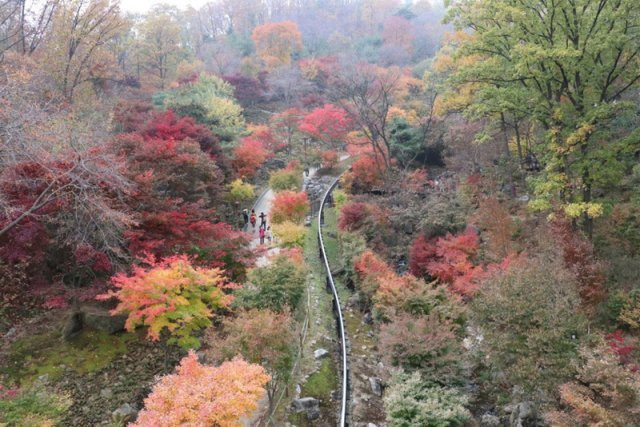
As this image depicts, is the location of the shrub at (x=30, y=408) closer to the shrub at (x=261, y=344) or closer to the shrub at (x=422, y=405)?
the shrub at (x=261, y=344)

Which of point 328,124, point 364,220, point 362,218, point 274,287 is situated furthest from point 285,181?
point 274,287

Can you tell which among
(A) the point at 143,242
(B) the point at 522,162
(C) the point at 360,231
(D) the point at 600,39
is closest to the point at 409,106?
(B) the point at 522,162

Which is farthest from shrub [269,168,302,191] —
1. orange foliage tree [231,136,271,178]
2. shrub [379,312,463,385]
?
shrub [379,312,463,385]

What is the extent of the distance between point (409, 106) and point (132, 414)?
3420cm

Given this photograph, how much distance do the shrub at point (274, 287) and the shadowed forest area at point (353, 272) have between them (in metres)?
0.08

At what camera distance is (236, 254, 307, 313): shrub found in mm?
13125

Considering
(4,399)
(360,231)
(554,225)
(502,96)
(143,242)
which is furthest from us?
(360,231)

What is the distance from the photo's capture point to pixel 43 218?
11.2 m

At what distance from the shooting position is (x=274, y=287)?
43.6 ft

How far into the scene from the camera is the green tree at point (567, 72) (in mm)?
13328

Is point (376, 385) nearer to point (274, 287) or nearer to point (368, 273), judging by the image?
point (274, 287)

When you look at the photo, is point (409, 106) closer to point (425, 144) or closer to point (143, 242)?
point (425, 144)

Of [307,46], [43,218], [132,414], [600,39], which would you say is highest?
[307,46]

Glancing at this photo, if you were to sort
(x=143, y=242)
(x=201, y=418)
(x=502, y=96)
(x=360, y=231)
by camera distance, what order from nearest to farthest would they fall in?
(x=201, y=418) → (x=143, y=242) → (x=502, y=96) → (x=360, y=231)
